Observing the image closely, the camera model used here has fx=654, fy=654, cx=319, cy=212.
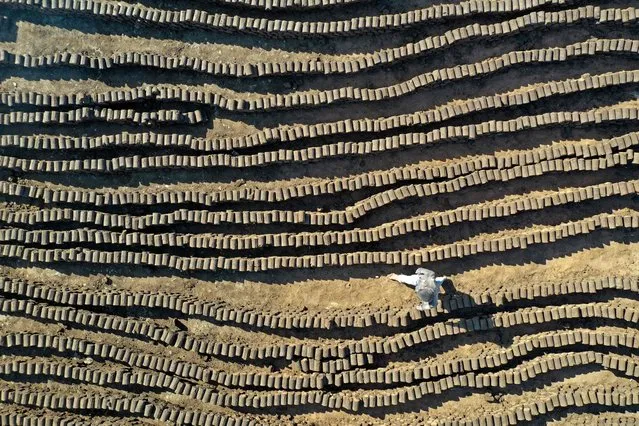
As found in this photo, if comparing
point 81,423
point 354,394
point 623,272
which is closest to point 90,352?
point 81,423

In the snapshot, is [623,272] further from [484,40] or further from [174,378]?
[174,378]

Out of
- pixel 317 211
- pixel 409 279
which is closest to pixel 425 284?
pixel 409 279

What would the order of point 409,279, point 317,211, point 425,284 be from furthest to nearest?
point 317,211, point 409,279, point 425,284

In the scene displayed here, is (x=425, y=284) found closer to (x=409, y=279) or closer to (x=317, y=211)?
(x=409, y=279)

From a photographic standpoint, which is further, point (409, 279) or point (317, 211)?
point (317, 211)

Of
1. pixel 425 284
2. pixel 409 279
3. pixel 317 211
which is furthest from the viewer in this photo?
pixel 317 211

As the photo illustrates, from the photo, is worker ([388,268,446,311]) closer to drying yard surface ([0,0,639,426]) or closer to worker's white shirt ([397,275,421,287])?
worker's white shirt ([397,275,421,287])

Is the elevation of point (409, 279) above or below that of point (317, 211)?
below
